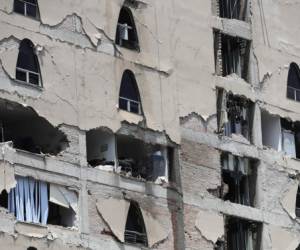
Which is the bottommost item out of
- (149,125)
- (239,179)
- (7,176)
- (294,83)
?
(7,176)

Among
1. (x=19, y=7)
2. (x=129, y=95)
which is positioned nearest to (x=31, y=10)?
(x=19, y=7)

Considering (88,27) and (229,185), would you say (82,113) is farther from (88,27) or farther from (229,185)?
(229,185)

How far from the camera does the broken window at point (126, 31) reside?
44219 millimetres

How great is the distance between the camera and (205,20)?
4722 cm

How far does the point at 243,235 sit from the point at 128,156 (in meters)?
5.07

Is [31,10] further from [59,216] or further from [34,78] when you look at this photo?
[59,216]

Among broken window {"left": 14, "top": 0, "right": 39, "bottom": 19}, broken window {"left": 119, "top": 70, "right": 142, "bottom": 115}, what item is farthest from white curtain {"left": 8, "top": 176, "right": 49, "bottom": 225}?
broken window {"left": 14, "top": 0, "right": 39, "bottom": 19}

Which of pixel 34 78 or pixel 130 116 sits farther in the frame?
pixel 130 116

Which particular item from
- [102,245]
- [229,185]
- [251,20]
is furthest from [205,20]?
[102,245]

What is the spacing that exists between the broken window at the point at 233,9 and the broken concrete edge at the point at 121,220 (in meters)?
9.22

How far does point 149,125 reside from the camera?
43812 millimetres

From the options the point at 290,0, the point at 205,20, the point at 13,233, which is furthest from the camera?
the point at 290,0

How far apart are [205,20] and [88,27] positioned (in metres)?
5.61

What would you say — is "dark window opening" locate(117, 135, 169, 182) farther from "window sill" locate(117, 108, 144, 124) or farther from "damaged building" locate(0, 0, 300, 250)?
"window sill" locate(117, 108, 144, 124)
